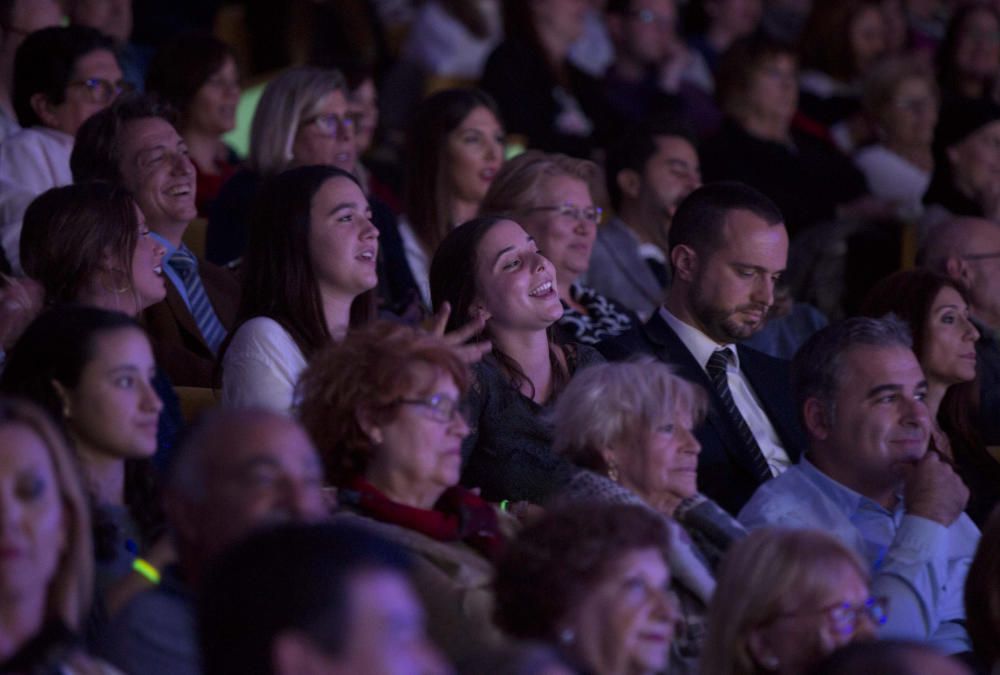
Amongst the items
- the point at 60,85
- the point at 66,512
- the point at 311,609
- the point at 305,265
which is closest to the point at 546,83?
the point at 60,85

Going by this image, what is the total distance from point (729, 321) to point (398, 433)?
133cm

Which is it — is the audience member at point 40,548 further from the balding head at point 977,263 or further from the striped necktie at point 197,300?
the balding head at point 977,263

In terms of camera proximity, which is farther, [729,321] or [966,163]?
[966,163]

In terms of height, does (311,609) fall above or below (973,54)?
above

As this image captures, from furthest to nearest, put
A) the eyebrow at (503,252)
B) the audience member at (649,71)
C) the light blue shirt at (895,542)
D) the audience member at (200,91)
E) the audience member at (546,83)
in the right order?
the audience member at (649,71), the audience member at (546,83), the audience member at (200,91), the eyebrow at (503,252), the light blue shirt at (895,542)

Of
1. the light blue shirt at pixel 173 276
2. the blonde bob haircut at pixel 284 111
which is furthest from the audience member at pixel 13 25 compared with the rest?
the light blue shirt at pixel 173 276

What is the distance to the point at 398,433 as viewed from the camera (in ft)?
9.27

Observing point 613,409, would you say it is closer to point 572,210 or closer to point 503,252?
point 503,252

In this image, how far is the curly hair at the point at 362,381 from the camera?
2.82m

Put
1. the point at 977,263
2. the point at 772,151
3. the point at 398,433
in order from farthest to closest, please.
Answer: the point at 772,151
the point at 977,263
the point at 398,433

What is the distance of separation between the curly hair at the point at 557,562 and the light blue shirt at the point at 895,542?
743mm

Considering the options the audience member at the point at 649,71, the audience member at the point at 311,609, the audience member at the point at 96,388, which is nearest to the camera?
the audience member at the point at 311,609

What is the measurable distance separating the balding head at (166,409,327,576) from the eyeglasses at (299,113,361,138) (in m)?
2.53

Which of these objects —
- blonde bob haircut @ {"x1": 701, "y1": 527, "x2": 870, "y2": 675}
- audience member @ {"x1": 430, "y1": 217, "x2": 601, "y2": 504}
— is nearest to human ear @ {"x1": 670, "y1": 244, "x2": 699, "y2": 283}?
audience member @ {"x1": 430, "y1": 217, "x2": 601, "y2": 504}
